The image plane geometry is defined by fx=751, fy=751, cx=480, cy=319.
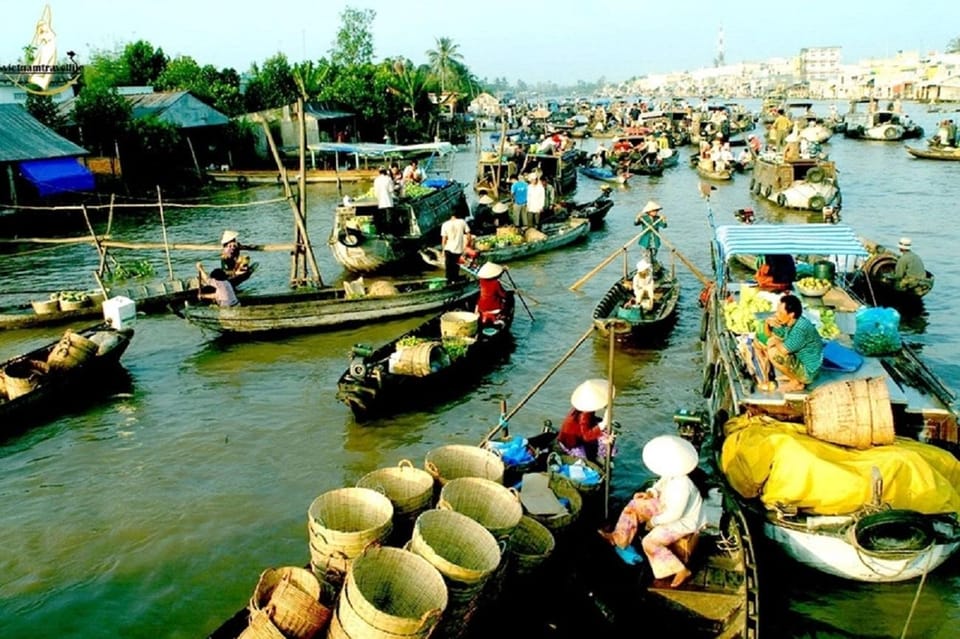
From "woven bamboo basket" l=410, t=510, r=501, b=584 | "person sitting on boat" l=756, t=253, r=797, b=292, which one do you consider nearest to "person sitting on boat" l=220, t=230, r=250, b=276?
"person sitting on boat" l=756, t=253, r=797, b=292

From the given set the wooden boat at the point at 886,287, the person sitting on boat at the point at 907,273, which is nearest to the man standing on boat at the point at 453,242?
the wooden boat at the point at 886,287

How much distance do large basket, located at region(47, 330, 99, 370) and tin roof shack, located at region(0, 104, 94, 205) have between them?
15938mm

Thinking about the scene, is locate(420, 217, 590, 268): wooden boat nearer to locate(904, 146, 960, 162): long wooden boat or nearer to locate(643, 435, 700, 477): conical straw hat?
locate(643, 435, 700, 477): conical straw hat

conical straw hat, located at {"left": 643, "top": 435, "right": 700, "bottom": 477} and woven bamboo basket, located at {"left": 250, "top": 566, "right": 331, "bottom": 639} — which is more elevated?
conical straw hat, located at {"left": 643, "top": 435, "right": 700, "bottom": 477}

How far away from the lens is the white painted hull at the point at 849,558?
668cm

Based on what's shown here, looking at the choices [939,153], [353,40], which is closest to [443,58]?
[353,40]

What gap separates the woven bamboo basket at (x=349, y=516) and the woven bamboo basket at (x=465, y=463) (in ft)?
3.28

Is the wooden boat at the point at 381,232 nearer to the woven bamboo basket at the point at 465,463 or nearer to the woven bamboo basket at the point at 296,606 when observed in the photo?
the woven bamboo basket at the point at 465,463

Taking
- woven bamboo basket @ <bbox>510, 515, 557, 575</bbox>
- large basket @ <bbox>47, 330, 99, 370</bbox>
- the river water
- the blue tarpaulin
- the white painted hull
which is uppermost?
the blue tarpaulin

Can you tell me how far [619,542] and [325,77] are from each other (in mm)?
45078

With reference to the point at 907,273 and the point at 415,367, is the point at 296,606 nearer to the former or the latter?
the point at 415,367

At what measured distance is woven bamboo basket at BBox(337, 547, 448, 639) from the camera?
4.79m

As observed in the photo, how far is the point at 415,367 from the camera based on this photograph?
436 inches

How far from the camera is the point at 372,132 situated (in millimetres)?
47156
